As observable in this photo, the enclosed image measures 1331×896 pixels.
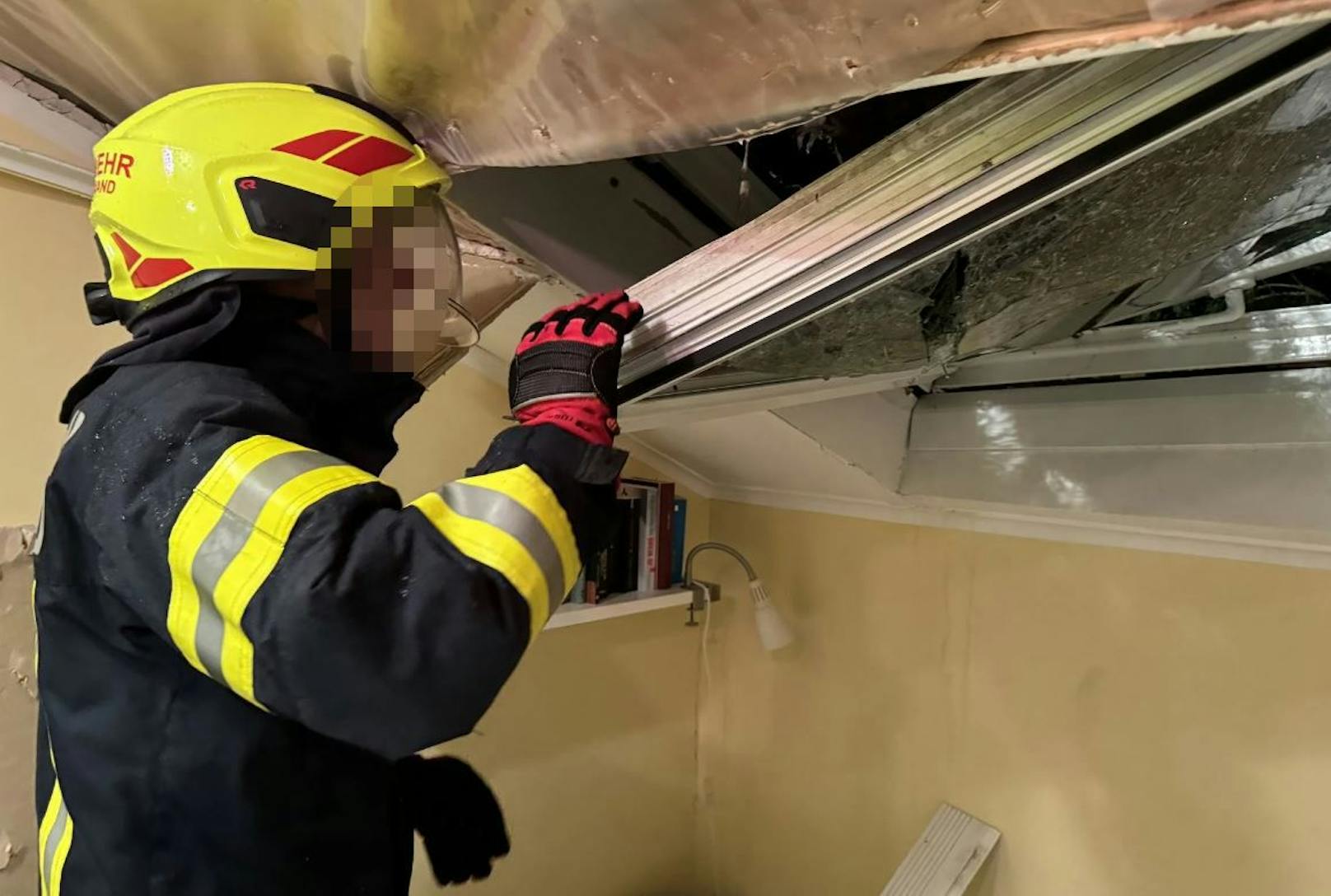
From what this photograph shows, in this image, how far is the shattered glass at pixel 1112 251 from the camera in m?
0.59

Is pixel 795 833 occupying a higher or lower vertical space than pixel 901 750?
lower

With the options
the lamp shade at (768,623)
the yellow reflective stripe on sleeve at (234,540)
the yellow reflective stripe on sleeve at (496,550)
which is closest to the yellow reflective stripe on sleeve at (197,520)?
the yellow reflective stripe on sleeve at (234,540)

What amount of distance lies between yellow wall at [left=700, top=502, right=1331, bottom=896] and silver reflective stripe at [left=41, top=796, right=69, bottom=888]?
134cm

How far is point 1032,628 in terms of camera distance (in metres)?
1.40

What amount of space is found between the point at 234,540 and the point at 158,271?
0.27 meters

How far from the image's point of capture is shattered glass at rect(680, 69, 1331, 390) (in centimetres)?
59

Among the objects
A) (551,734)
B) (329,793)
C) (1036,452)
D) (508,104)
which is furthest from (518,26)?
(551,734)

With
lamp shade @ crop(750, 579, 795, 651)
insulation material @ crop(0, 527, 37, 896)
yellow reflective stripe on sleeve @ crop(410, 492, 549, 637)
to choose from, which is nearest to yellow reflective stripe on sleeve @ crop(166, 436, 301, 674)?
yellow reflective stripe on sleeve @ crop(410, 492, 549, 637)

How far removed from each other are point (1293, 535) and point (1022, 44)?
96 cm

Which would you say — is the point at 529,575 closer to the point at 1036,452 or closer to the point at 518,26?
the point at 518,26

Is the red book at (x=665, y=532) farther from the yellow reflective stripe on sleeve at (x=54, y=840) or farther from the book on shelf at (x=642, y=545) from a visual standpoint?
the yellow reflective stripe on sleeve at (x=54, y=840)

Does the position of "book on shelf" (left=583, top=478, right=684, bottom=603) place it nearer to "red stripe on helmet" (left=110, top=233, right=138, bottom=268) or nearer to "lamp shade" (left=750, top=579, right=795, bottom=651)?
"lamp shade" (left=750, top=579, right=795, bottom=651)

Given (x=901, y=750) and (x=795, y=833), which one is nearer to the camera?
(x=901, y=750)

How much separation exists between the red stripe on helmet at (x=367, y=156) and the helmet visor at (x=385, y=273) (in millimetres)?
15
